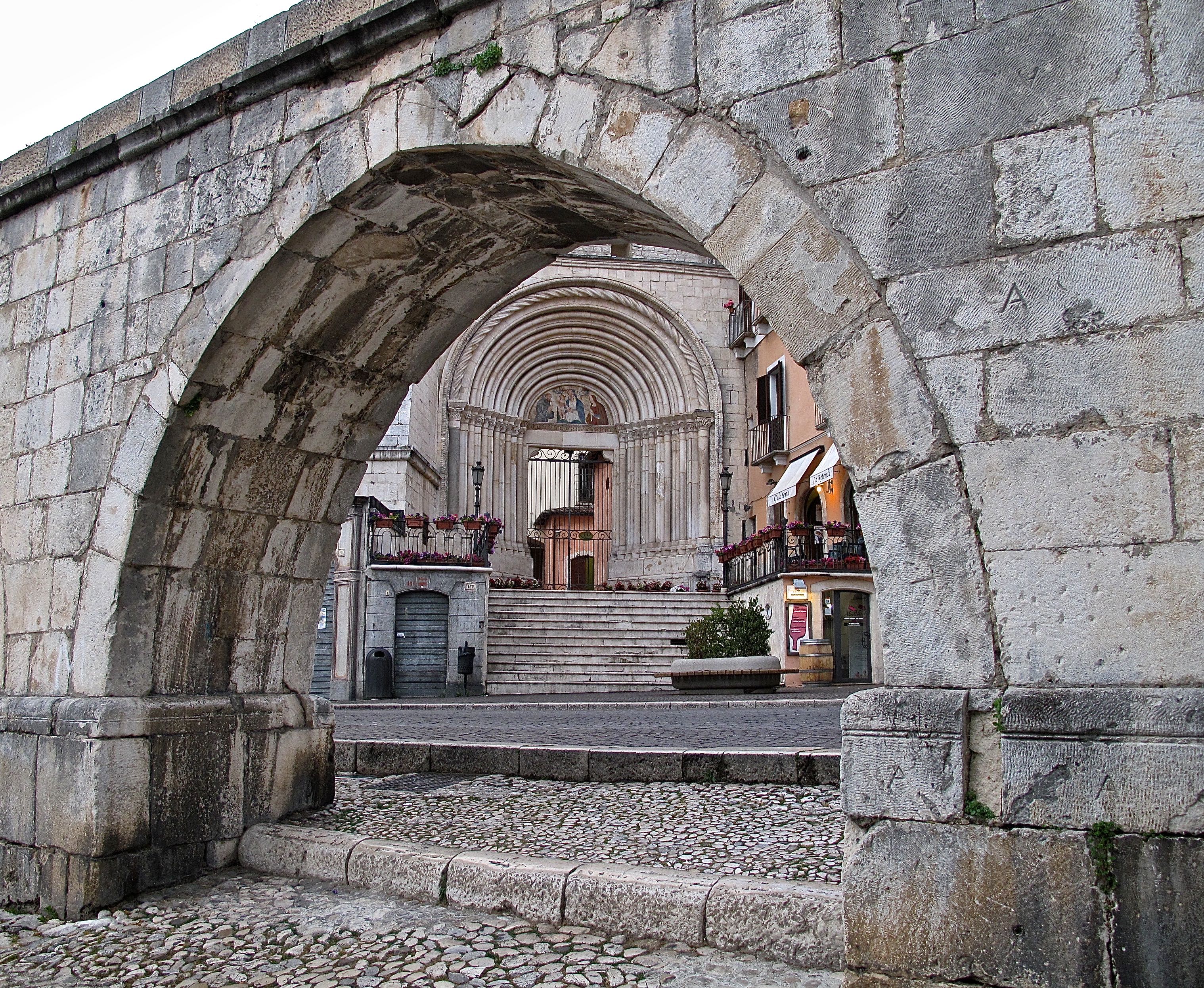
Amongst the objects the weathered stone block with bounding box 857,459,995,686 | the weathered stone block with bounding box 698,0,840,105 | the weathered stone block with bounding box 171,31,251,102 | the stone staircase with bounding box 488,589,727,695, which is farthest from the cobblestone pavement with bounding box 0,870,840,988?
the stone staircase with bounding box 488,589,727,695

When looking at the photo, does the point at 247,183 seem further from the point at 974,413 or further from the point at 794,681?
the point at 794,681

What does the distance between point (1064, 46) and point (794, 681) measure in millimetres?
14356

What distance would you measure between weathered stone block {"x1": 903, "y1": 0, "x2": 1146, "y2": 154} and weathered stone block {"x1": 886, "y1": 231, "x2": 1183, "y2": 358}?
1.21 ft

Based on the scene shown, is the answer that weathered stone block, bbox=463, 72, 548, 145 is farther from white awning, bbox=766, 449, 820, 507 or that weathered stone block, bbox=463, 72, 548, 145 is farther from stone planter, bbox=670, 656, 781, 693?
white awning, bbox=766, 449, 820, 507

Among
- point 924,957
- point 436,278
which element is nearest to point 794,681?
point 436,278

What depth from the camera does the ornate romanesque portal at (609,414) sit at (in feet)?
75.9

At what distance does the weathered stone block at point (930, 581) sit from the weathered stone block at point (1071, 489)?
0.21 ft

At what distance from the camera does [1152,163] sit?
2662 millimetres

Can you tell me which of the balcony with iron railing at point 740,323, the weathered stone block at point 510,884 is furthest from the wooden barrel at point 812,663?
the weathered stone block at point 510,884

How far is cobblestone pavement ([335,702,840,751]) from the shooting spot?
7578mm

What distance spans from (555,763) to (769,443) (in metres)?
16.5

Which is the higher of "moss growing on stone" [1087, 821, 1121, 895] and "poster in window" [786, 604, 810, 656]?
"poster in window" [786, 604, 810, 656]

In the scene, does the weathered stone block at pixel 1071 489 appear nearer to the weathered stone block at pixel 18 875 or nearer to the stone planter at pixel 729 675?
the weathered stone block at pixel 18 875

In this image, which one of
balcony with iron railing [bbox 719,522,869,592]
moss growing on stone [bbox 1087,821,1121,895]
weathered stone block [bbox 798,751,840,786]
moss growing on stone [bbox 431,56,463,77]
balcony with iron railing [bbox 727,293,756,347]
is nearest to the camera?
moss growing on stone [bbox 1087,821,1121,895]
